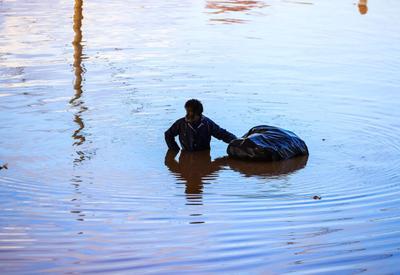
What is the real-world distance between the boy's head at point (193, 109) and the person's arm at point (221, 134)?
0.99ft

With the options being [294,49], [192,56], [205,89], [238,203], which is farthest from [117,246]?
[294,49]

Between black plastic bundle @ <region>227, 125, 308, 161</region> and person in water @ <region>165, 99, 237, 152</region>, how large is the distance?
0.77 ft

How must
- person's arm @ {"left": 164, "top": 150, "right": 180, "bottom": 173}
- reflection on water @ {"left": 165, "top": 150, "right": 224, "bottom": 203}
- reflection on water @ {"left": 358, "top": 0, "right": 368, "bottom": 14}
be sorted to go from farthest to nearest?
reflection on water @ {"left": 358, "top": 0, "right": 368, "bottom": 14} → person's arm @ {"left": 164, "top": 150, "right": 180, "bottom": 173} → reflection on water @ {"left": 165, "top": 150, "right": 224, "bottom": 203}

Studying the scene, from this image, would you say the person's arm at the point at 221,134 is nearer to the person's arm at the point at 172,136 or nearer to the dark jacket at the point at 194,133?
the dark jacket at the point at 194,133

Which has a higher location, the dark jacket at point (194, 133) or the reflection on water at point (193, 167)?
the dark jacket at point (194, 133)

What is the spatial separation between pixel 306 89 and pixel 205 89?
1.82m

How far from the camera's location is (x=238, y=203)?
9516mm

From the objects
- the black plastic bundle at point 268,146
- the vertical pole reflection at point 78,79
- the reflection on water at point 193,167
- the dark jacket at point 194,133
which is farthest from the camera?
the vertical pole reflection at point 78,79

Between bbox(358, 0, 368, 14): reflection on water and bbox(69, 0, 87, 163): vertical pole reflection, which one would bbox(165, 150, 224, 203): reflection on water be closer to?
bbox(69, 0, 87, 163): vertical pole reflection

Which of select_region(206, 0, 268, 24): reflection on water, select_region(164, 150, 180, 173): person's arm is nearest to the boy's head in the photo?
select_region(164, 150, 180, 173): person's arm

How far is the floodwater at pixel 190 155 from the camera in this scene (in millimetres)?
7793

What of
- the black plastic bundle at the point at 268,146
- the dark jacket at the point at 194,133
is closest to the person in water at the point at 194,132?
the dark jacket at the point at 194,133

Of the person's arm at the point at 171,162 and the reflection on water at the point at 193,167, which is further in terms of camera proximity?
the person's arm at the point at 171,162

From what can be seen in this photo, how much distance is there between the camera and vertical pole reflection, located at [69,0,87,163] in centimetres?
1230
